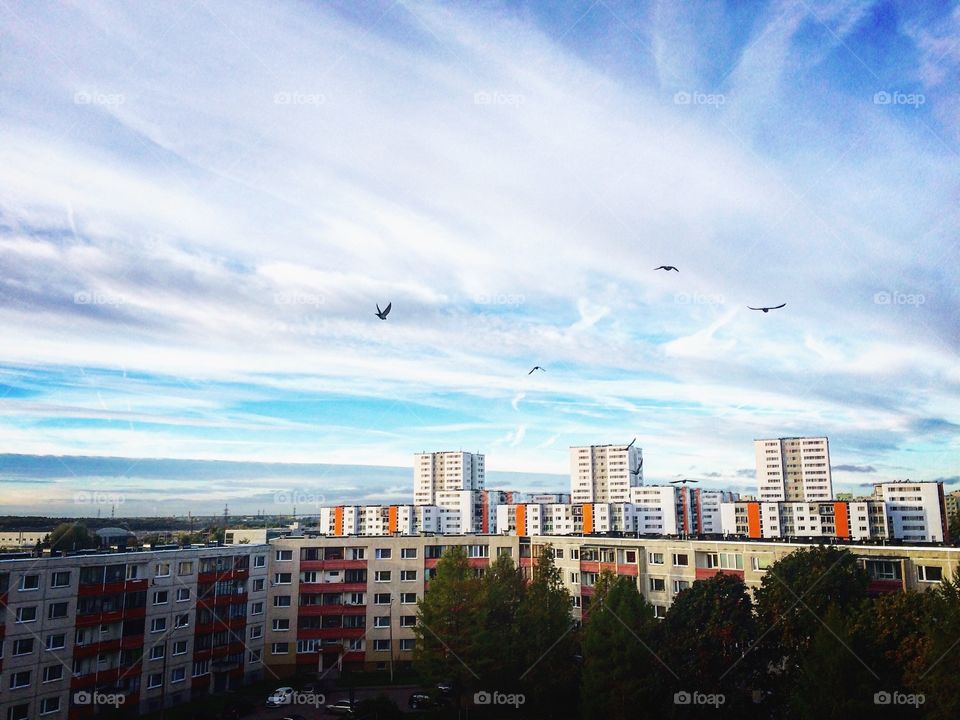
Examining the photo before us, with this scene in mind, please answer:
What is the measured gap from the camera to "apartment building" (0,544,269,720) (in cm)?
4156

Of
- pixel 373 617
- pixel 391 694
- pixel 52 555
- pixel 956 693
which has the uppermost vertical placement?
pixel 52 555

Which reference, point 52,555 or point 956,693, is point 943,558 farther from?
point 52,555

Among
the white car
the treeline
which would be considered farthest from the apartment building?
the treeline

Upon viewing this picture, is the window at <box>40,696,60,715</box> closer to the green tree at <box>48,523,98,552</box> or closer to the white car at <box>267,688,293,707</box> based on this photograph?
the white car at <box>267,688,293,707</box>

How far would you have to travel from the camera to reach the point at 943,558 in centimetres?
4025

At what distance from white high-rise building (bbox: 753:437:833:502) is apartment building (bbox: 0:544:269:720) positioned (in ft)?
499

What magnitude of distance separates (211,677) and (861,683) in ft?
154

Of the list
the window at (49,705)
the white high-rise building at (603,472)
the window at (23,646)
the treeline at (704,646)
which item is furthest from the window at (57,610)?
the white high-rise building at (603,472)

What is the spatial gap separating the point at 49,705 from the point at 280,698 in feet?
52.8

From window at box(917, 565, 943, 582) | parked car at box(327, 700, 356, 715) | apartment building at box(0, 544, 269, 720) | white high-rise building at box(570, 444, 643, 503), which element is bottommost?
parked car at box(327, 700, 356, 715)

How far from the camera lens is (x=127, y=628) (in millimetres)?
48219

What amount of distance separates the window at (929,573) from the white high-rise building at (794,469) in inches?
5684

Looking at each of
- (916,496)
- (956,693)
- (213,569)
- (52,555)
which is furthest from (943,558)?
(916,496)

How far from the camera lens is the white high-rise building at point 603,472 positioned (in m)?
189
